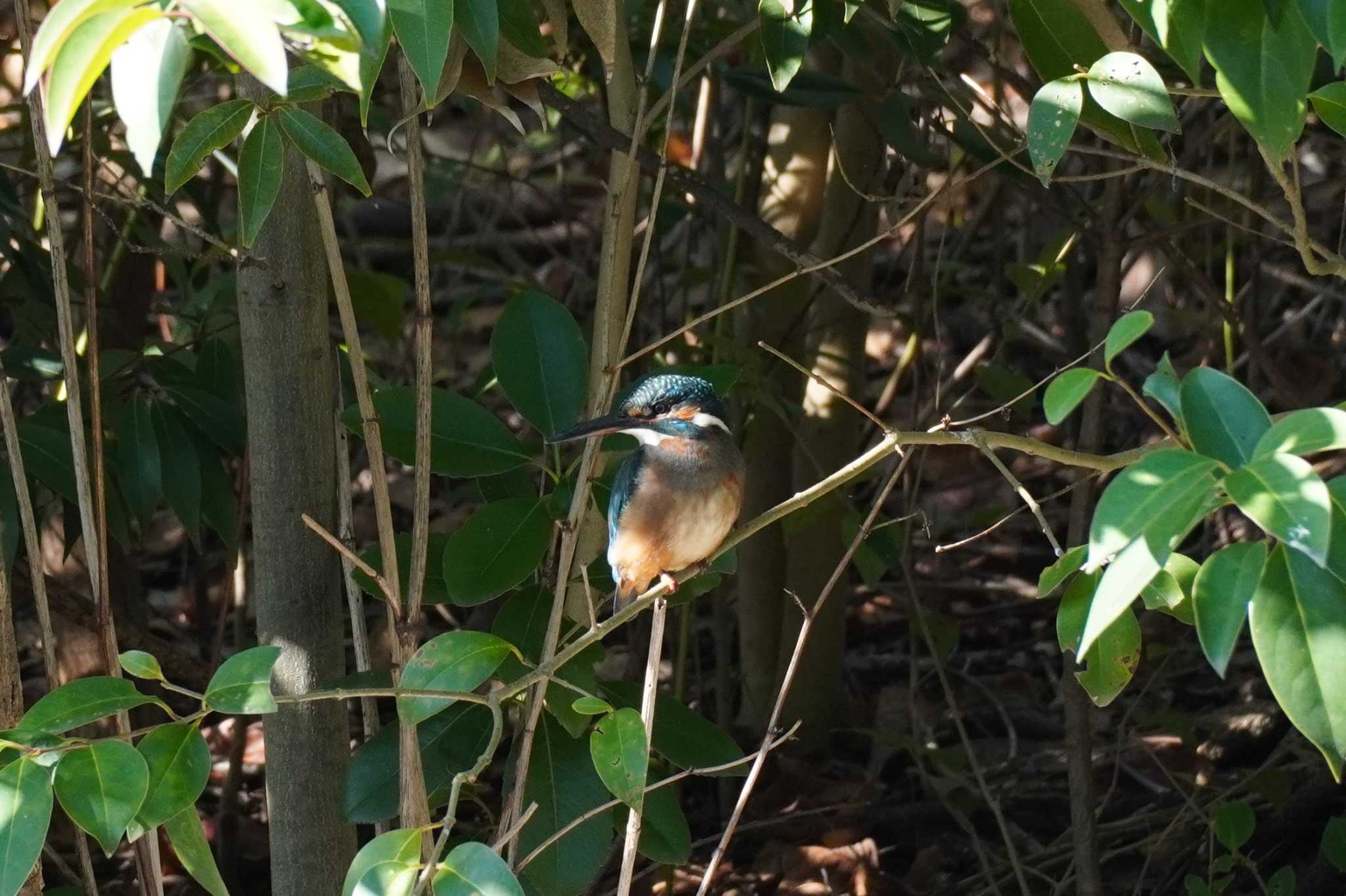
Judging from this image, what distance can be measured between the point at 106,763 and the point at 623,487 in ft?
5.61

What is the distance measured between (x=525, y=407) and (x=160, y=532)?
3.58 metres

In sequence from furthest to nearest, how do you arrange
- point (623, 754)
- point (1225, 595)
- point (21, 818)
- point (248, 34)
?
point (623, 754) → point (21, 818) → point (1225, 595) → point (248, 34)

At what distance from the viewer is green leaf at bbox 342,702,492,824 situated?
2.27 metres

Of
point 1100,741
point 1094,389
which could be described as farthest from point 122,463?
point 1100,741

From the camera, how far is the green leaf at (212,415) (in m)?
2.90

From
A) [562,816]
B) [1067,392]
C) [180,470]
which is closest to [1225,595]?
[1067,392]

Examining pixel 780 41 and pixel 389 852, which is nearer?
pixel 389 852

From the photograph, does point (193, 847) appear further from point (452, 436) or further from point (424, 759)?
point (452, 436)

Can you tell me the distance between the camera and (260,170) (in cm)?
162

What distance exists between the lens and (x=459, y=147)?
23.5 feet

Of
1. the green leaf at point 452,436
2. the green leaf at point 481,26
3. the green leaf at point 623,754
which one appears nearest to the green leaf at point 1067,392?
the green leaf at point 623,754

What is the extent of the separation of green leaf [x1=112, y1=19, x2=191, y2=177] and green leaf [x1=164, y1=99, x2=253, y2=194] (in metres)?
0.42

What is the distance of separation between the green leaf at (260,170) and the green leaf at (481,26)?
24 cm

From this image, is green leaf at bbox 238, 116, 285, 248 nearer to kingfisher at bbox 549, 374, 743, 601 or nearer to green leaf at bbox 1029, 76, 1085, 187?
green leaf at bbox 1029, 76, 1085, 187
